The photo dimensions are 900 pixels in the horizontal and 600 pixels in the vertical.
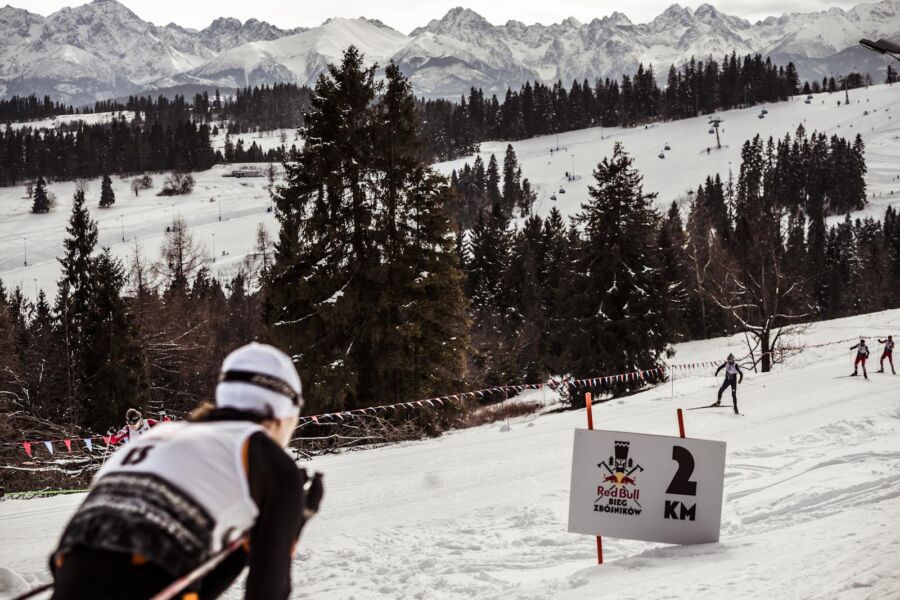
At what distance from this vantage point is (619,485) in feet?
26.2

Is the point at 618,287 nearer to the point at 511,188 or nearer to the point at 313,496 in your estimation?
the point at 313,496

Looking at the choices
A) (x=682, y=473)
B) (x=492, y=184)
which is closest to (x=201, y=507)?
(x=682, y=473)

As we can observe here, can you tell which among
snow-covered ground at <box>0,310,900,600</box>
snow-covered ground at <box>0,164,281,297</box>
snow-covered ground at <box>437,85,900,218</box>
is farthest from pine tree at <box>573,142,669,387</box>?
snow-covered ground at <box>437,85,900,218</box>

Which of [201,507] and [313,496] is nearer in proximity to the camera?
[201,507]

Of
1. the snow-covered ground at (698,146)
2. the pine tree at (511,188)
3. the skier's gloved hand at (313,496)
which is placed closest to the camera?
the skier's gloved hand at (313,496)

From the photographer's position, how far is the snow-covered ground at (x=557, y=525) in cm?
646

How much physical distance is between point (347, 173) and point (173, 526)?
65.8 feet

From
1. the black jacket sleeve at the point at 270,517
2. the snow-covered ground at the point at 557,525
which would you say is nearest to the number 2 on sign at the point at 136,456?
the black jacket sleeve at the point at 270,517

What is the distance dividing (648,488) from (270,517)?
642 centimetres

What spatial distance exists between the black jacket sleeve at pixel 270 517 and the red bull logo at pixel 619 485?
609 centimetres

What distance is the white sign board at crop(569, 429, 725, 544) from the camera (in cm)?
788

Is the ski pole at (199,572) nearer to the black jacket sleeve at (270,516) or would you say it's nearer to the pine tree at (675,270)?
the black jacket sleeve at (270,516)

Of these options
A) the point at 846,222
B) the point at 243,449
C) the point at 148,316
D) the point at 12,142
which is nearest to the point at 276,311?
the point at 243,449

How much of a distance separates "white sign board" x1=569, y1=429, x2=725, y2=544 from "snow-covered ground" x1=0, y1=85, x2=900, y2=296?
9917 centimetres
